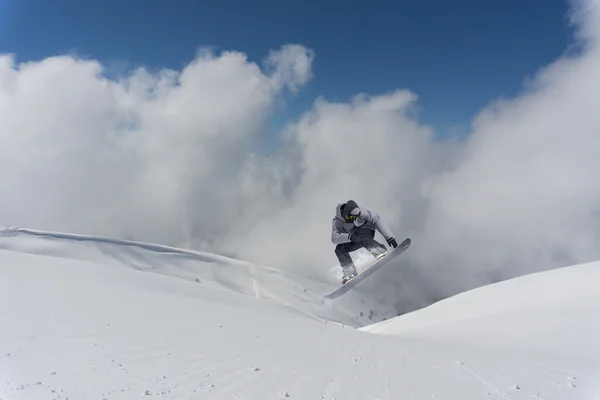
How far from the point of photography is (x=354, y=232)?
35.9ft

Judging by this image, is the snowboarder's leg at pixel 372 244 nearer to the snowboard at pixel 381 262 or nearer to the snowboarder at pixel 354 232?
the snowboarder at pixel 354 232

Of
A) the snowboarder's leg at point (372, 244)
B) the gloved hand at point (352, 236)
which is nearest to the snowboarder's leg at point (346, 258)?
the snowboarder's leg at point (372, 244)

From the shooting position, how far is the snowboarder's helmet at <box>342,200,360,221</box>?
985 centimetres

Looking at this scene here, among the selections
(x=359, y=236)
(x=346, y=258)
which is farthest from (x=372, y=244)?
(x=346, y=258)

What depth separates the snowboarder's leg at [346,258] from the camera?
11742 mm

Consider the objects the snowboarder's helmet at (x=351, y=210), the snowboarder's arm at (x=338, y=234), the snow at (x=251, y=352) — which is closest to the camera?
the snow at (x=251, y=352)

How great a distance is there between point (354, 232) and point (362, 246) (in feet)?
2.88

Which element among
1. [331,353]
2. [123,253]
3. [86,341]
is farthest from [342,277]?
[123,253]

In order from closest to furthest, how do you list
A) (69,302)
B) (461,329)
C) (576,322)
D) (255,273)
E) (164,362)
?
(164,362), (576,322), (69,302), (461,329), (255,273)

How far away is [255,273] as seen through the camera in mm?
161625

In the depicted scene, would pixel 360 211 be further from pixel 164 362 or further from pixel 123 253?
pixel 123 253

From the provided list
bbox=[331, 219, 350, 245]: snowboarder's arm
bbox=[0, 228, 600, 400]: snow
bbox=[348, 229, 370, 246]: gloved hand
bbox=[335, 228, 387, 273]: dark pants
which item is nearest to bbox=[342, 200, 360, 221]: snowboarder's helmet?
bbox=[331, 219, 350, 245]: snowboarder's arm

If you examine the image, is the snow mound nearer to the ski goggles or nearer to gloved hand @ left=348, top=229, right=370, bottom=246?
gloved hand @ left=348, top=229, right=370, bottom=246

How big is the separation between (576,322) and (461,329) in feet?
16.5
